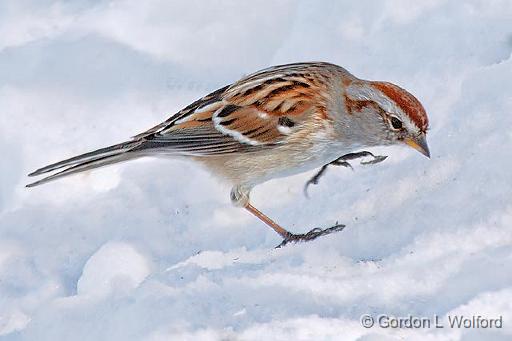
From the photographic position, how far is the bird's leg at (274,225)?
15.6ft

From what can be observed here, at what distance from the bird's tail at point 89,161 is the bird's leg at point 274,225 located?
0.55 m

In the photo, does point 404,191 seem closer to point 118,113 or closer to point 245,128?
point 245,128

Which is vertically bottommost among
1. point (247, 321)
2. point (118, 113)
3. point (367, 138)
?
point (247, 321)

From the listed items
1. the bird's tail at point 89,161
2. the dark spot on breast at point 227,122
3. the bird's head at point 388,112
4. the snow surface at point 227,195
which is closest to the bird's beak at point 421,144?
the bird's head at point 388,112

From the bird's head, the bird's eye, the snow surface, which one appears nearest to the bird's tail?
the snow surface

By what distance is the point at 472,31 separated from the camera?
19.7 ft

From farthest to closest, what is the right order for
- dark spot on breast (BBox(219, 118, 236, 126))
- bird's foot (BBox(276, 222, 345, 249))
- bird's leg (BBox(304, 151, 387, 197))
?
bird's leg (BBox(304, 151, 387, 197)), dark spot on breast (BBox(219, 118, 236, 126)), bird's foot (BBox(276, 222, 345, 249))

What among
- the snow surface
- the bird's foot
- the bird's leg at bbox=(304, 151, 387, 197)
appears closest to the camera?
the snow surface

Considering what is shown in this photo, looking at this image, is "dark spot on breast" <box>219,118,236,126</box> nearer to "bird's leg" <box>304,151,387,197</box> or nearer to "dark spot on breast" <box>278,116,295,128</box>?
"dark spot on breast" <box>278,116,295,128</box>

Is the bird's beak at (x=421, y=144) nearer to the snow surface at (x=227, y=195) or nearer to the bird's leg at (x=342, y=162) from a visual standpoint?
the snow surface at (x=227, y=195)

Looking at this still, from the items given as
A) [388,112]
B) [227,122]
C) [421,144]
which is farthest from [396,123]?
[227,122]

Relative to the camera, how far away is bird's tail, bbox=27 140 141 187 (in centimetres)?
496

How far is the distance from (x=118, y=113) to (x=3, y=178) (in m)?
0.81

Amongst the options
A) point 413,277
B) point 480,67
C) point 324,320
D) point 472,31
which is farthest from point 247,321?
point 472,31
